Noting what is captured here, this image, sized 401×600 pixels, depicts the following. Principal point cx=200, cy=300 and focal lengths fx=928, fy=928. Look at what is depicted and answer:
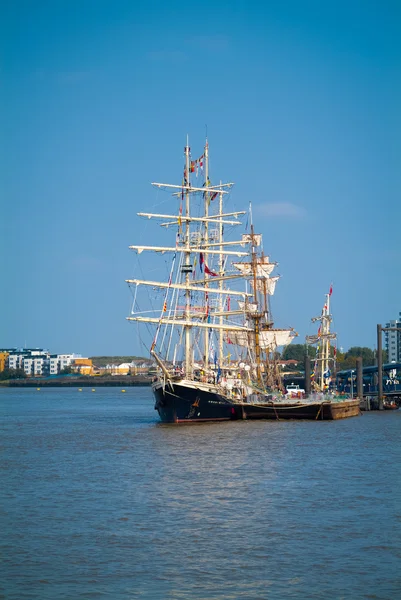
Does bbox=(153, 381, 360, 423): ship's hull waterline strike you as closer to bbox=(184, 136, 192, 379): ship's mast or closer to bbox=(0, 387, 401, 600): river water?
bbox=(184, 136, 192, 379): ship's mast

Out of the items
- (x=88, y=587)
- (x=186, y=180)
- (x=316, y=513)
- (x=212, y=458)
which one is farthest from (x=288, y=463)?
(x=186, y=180)

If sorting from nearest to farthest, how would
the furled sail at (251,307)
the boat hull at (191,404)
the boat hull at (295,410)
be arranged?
the boat hull at (191,404), the boat hull at (295,410), the furled sail at (251,307)

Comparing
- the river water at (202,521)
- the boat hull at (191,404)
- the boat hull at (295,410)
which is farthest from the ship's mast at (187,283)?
the river water at (202,521)

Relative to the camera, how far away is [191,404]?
72.6m

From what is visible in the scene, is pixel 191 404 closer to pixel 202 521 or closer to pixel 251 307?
pixel 251 307

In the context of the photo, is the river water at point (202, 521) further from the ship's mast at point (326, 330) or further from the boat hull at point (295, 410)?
the ship's mast at point (326, 330)

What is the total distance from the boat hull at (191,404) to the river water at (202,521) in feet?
51.9

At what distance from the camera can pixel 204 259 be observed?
91.8 meters

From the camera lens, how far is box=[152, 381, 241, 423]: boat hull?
71938mm

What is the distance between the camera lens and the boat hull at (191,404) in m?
71.9

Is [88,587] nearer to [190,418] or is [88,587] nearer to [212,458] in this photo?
[212,458]

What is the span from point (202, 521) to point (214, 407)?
44.0 m

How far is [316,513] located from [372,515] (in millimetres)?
1862

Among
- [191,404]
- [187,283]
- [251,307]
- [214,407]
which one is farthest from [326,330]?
[191,404]
